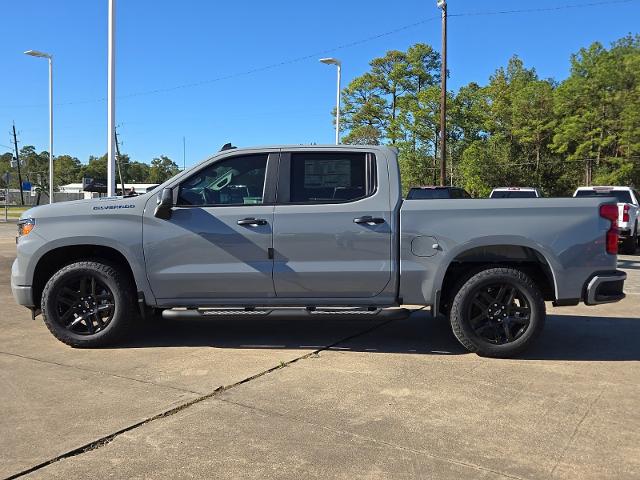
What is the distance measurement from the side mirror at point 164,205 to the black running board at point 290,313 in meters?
0.92

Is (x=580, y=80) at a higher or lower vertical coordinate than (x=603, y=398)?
higher

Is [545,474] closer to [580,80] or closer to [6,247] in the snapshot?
[6,247]

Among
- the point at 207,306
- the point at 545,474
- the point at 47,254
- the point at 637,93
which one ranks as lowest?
the point at 545,474

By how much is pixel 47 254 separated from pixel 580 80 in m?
42.0

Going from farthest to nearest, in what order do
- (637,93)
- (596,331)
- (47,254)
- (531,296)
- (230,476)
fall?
(637,93), (596,331), (47,254), (531,296), (230,476)

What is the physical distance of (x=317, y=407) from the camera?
4.07 metres

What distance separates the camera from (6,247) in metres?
15.5

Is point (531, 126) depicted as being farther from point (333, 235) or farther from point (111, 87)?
point (333, 235)

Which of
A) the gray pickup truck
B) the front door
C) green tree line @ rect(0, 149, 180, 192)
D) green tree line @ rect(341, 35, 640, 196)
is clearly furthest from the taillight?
green tree line @ rect(0, 149, 180, 192)

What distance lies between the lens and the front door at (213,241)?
529 centimetres

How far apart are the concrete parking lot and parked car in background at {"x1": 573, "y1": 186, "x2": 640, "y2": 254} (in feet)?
27.6

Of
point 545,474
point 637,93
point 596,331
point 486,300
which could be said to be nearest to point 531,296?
point 486,300

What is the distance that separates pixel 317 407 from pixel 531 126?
4490cm

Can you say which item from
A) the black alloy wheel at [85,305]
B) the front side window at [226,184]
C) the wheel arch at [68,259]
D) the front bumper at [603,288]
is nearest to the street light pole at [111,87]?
the wheel arch at [68,259]
